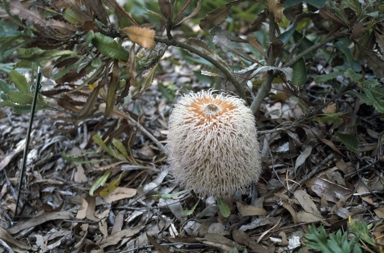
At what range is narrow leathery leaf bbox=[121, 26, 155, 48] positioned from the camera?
59.9 inches

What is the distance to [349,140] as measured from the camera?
1.94 metres

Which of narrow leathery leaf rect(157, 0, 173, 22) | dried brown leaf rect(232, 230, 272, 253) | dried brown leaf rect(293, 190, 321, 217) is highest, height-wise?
narrow leathery leaf rect(157, 0, 173, 22)

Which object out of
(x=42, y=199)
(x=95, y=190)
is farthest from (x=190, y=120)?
(x=42, y=199)

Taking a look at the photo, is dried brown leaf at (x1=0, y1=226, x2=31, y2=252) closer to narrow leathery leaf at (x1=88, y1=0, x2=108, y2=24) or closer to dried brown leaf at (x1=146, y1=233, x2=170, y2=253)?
dried brown leaf at (x1=146, y1=233, x2=170, y2=253)

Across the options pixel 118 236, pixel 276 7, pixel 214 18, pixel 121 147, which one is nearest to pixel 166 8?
pixel 214 18

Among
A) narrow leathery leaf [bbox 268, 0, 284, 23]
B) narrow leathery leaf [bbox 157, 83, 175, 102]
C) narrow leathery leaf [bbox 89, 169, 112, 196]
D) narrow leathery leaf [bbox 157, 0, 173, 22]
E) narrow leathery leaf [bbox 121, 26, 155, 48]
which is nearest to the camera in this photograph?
narrow leathery leaf [bbox 121, 26, 155, 48]

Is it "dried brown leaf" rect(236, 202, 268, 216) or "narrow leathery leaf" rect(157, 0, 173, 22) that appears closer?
"narrow leathery leaf" rect(157, 0, 173, 22)

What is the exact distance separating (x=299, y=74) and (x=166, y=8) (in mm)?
733

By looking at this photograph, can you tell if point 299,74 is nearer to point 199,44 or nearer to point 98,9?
point 199,44

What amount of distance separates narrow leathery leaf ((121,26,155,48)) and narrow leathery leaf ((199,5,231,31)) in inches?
17.9

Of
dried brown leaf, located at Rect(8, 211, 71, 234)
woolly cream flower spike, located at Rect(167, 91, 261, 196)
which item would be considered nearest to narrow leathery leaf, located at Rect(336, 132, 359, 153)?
woolly cream flower spike, located at Rect(167, 91, 261, 196)

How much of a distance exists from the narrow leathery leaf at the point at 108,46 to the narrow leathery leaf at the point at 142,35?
0.25ft

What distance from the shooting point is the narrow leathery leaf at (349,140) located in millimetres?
1938

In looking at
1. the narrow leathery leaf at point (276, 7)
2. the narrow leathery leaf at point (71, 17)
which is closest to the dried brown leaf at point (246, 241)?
the narrow leathery leaf at point (276, 7)
